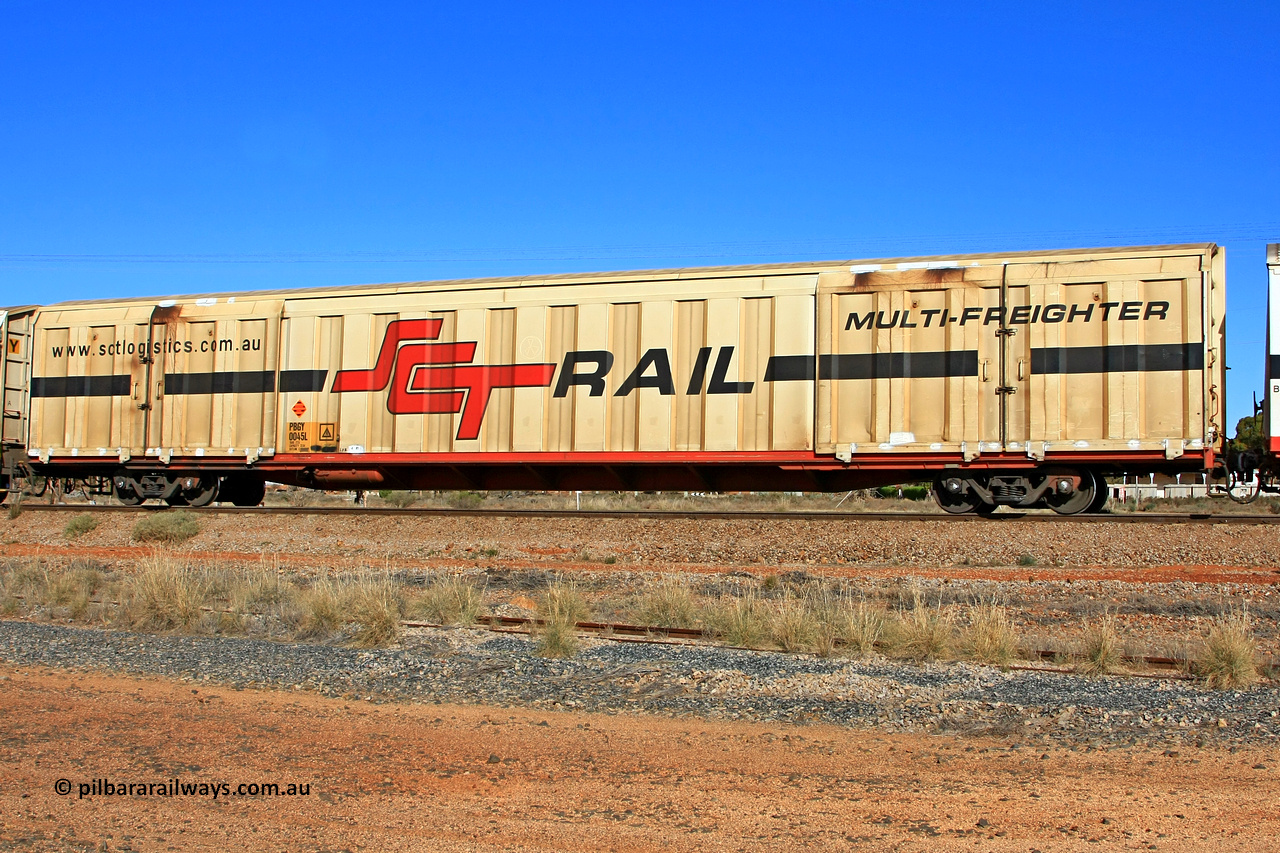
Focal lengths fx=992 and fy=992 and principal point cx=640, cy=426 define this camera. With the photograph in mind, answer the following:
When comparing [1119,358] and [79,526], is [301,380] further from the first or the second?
[1119,358]

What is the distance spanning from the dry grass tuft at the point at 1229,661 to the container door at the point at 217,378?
1358cm

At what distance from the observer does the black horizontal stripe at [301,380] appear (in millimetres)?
16078

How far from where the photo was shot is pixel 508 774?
494cm

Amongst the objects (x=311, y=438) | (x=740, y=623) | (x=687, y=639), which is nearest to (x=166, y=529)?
(x=311, y=438)

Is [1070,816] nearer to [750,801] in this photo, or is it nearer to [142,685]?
[750,801]

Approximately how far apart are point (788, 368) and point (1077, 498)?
4489 mm

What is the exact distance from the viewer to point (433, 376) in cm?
1559

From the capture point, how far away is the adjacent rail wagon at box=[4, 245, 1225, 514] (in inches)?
517

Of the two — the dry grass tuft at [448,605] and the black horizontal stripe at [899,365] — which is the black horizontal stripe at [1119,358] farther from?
the dry grass tuft at [448,605]

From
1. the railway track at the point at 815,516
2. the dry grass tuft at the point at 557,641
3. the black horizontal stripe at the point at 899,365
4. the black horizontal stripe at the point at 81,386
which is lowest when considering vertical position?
the dry grass tuft at the point at 557,641

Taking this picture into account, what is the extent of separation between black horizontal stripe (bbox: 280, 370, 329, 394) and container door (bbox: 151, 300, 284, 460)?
6.0 inches

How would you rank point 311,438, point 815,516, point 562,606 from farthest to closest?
point 311,438 < point 815,516 < point 562,606

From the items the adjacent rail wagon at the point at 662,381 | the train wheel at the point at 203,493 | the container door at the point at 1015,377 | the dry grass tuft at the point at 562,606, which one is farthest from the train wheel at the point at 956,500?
the train wheel at the point at 203,493

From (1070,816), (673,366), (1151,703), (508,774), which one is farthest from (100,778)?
(673,366)
